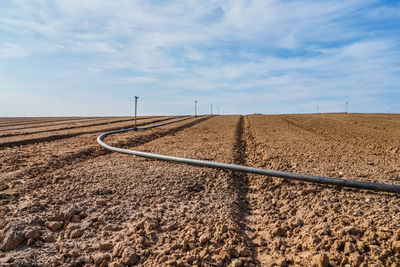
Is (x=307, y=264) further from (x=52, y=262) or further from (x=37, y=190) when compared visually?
(x=37, y=190)

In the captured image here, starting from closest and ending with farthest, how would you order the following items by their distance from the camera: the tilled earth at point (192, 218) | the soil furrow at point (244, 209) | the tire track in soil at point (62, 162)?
the tilled earth at point (192, 218), the soil furrow at point (244, 209), the tire track in soil at point (62, 162)

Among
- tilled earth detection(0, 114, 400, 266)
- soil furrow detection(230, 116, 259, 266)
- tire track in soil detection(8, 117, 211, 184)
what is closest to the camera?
tilled earth detection(0, 114, 400, 266)

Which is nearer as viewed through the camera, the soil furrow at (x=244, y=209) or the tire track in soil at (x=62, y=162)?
the soil furrow at (x=244, y=209)

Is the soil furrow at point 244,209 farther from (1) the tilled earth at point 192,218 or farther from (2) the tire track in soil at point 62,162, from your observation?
(2) the tire track in soil at point 62,162

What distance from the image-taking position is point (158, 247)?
2418 millimetres

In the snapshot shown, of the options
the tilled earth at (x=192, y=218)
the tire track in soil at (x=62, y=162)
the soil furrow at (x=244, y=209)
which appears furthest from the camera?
the tire track in soil at (x=62, y=162)

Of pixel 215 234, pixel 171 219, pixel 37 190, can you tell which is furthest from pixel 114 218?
pixel 37 190

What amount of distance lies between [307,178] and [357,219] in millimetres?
942

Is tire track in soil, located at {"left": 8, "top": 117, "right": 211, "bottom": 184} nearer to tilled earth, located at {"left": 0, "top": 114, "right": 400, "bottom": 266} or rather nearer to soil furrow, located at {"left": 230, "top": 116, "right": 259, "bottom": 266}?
tilled earth, located at {"left": 0, "top": 114, "right": 400, "bottom": 266}

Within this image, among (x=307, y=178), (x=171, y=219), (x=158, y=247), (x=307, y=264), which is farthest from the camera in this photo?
(x=307, y=178)

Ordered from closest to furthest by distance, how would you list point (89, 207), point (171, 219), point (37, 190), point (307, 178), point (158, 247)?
point (158, 247), point (171, 219), point (89, 207), point (307, 178), point (37, 190)

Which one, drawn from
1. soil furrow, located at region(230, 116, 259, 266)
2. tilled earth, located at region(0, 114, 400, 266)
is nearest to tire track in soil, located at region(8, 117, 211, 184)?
tilled earth, located at region(0, 114, 400, 266)

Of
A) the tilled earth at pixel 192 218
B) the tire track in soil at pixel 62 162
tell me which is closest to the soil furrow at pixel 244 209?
the tilled earth at pixel 192 218

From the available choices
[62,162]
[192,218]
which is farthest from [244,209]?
[62,162]
